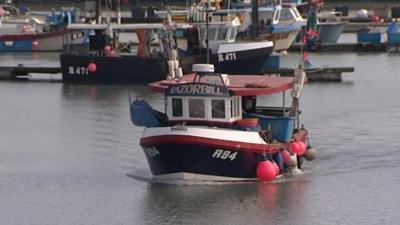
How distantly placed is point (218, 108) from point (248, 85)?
1526 mm

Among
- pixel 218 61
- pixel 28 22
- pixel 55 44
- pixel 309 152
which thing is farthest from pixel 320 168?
pixel 28 22

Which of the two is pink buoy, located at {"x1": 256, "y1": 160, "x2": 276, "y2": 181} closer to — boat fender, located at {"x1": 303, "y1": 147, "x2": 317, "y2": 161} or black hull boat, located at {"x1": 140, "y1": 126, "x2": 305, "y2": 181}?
black hull boat, located at {"x1": 140, "y1": 126, "x2": 305, "y2": 181}

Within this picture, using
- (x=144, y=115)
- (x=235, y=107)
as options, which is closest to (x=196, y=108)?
(x=235, y=107)

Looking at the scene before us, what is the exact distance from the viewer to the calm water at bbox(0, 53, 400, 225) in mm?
29031

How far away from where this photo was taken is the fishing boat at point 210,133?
30469mm

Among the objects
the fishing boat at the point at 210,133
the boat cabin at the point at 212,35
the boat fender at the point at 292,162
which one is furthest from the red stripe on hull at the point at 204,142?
the boat cabin at the point at 212,35

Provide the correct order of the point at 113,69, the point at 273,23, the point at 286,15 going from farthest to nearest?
1. the point at 286,15
2. the point at 273,23
3. the point at 113,69

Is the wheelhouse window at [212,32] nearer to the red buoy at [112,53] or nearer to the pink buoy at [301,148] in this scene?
the red buoy at [112,53]

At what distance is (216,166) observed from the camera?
31.0m

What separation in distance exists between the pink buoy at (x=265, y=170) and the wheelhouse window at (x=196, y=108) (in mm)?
1771

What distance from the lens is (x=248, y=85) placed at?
107 feet

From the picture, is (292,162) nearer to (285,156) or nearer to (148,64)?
(285,156)

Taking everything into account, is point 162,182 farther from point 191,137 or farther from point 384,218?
point 384,218

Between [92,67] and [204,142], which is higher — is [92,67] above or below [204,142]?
below
